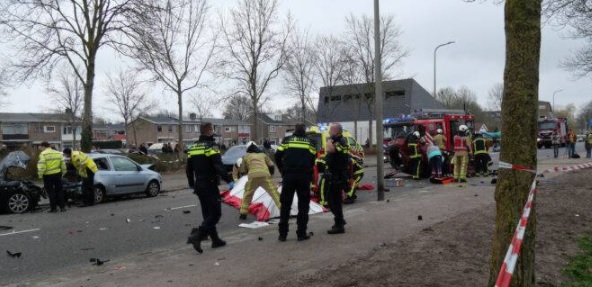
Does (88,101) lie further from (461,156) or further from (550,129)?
(550,129)

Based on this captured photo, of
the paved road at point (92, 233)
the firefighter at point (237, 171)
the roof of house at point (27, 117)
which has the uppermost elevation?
the roof of house at point (27, 117)

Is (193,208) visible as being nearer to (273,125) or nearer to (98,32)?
(98,32)

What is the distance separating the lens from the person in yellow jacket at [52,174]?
13.6 metres

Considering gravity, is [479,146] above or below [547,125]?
below

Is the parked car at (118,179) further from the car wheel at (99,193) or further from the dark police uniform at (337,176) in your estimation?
the dark police uniform at (337,176)

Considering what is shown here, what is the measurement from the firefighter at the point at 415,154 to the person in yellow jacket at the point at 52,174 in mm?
10552

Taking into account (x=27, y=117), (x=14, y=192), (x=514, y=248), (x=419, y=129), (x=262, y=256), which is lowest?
(x=262, y=256)

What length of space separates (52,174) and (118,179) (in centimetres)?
246

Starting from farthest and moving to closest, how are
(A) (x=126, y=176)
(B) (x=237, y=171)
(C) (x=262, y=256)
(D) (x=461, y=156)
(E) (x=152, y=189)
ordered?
(E) (x=152, y=189), (D) (x=461, y=156), (A) (x=126, y=176), (B) (x=237, y=171), (C) (x=262, y=256)

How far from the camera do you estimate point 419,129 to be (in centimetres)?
2055

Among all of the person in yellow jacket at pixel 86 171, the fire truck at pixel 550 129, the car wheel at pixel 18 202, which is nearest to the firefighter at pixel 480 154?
the person in yellow jacket at pixel 86 171

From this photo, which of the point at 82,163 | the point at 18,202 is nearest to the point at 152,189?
the point at 82,163

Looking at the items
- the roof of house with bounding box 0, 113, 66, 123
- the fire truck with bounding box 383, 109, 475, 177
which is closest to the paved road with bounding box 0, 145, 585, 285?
the fire truck with bounding box 383, 109, 475, 177

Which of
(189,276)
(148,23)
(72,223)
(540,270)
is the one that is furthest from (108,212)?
Answer: (148,23)
